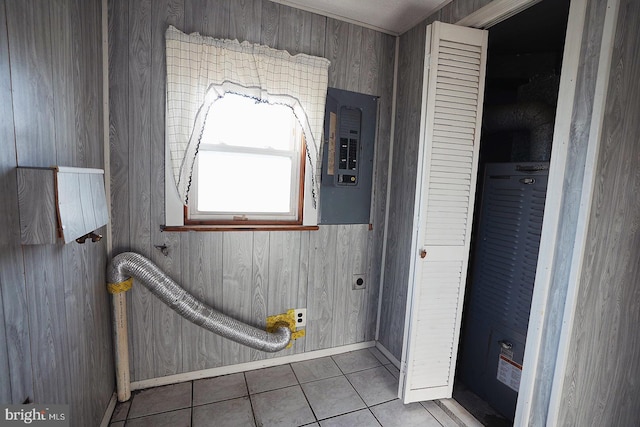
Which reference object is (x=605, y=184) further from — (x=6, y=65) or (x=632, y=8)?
(x=6, y=65)

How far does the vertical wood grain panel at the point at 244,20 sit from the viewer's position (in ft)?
5.89

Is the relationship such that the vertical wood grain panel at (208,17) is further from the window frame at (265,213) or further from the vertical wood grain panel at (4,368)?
the vertical wood grain panel at (4,368)

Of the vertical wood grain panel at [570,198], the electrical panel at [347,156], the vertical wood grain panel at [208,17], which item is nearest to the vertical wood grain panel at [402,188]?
the electrical panel at [347,156]

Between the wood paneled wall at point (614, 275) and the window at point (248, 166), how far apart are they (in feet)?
5.20

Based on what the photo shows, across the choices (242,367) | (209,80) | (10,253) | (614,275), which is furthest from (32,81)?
(614,275)

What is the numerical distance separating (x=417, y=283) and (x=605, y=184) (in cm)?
96

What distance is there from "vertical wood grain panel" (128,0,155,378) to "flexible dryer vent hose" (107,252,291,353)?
0.48ft

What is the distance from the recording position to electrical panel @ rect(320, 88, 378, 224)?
211 cm

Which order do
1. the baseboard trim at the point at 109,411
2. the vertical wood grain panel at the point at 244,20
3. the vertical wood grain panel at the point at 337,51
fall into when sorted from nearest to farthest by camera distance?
the baseboard trim at the point at 109,411 < the vertical wood grain panel at the point at 244,20 < the vertical wood grain panel at the point at 337,51

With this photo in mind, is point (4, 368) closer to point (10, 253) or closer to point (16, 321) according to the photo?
point (16, 321)

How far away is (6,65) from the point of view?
761 mm

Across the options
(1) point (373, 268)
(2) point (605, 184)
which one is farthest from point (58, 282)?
(2) point (605, 184)

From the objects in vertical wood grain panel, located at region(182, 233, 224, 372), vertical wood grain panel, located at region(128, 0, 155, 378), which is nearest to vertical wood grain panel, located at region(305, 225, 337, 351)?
vertical wood grain panel, located at region(182, 233, 224, 372)

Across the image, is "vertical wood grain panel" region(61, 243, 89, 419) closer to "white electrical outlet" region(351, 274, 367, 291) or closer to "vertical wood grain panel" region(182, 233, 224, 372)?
"vertical wood grain panel" region(182, 233, 224, 372)
